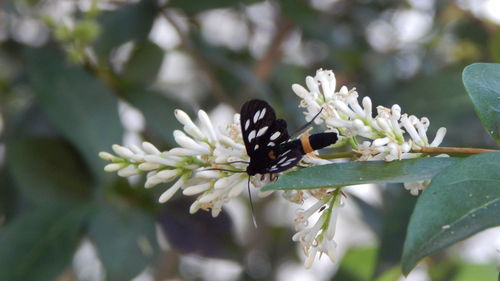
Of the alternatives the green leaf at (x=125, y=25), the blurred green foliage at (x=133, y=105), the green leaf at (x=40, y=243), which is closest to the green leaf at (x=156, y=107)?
the blurred green foliage at (x=133, y=105)

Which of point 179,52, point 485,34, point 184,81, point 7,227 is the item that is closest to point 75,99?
point 7,227

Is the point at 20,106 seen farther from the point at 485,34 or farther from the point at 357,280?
the point at 485,34

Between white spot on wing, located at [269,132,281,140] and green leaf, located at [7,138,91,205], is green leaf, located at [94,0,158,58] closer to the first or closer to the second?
green leaf, located at [7,138,91,205]

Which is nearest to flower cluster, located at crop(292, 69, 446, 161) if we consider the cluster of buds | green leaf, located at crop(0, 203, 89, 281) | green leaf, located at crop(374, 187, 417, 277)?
the cluster of buds

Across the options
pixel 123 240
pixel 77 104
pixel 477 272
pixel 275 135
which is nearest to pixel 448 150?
pixel 275 135

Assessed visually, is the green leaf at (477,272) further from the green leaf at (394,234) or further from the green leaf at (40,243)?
the green leaf at (40,243)

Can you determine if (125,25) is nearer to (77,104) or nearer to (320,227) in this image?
(77,104)
